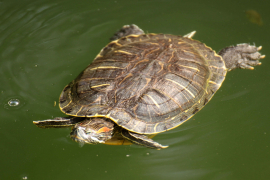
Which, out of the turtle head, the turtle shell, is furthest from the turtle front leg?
the turtle head

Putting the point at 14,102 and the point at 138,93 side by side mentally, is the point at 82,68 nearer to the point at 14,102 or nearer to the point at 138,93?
the point at 14,102

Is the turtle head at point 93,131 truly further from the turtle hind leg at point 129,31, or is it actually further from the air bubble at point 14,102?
the turtle hind leg at point 129,31

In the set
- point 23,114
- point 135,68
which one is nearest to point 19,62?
point 23,114

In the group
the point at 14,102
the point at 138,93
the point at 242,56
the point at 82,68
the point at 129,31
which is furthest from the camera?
the point at 129,31

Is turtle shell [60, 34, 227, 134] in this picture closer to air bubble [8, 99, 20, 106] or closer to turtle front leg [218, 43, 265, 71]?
turtle front leg [218, 43, 265, 71]

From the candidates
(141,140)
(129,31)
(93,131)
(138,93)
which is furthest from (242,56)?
(93,131)

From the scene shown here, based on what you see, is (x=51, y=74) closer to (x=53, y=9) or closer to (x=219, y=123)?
(x=53, y=9)

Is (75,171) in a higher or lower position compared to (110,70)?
lower
